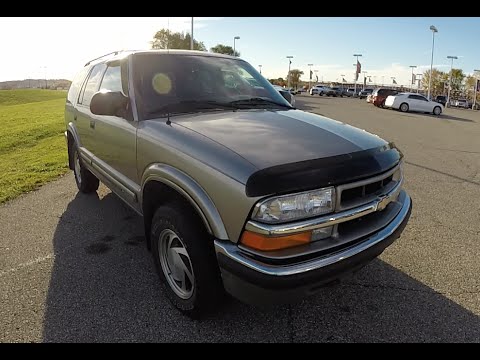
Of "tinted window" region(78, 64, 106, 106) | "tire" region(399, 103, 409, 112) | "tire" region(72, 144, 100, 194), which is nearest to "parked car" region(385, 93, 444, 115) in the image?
"tire" region(399, 103, 409, 112)

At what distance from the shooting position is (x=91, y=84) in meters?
4.65

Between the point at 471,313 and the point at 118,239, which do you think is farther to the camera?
the point at 118,239

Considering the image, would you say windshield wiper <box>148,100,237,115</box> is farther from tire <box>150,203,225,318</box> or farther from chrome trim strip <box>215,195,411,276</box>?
chrome trim strip <box>215,195,411,276</box>

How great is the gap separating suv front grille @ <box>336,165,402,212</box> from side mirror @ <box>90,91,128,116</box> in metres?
2.04

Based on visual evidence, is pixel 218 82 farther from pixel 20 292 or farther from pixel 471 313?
pixel 471 313

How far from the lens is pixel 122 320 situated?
2.66 meters

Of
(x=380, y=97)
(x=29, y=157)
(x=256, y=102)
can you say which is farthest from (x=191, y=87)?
(x=380, y=97)

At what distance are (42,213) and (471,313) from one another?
4779mm

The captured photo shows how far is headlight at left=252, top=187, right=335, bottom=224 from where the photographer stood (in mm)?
2057

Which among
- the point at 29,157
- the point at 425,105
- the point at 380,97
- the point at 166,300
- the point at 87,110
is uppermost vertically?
the point at 380,97

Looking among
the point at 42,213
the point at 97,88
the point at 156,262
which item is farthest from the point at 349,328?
the point at 42,213

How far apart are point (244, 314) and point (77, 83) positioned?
4.24 meters

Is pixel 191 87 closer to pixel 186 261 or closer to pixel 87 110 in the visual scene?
pixel 186 261

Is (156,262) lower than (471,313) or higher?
higher
